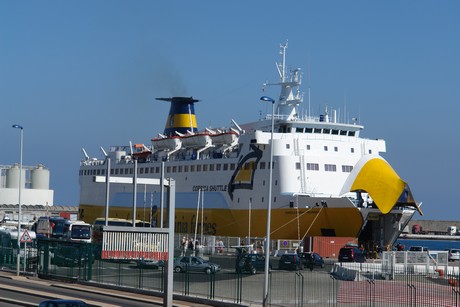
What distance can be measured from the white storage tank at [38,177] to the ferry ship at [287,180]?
69282mm

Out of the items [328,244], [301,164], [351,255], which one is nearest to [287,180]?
[301,164]

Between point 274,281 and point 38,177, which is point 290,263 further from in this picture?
point 38,177

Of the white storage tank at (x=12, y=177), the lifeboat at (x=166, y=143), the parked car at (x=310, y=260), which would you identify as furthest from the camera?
the white storage tank at (x=12, y=177)

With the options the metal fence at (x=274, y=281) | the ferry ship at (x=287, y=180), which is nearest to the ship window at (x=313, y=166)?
the ferry ship at (x=287, y=180)

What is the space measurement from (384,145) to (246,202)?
36.6 feet

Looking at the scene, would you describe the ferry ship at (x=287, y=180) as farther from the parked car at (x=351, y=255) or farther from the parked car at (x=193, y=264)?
the parked car at (x=193, y=264)

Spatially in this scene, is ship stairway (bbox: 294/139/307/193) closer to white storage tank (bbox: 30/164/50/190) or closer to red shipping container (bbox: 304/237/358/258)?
red shipping container (bbox: 304/237/358/258)

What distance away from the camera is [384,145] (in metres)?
67.4

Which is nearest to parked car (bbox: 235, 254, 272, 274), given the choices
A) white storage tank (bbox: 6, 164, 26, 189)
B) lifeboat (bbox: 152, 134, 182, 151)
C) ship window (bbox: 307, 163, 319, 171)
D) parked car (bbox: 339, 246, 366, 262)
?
parked car (bbox: 339, 246, 366, 262)

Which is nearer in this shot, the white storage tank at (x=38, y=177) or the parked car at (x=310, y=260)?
the parked car at (x=310, y=260)

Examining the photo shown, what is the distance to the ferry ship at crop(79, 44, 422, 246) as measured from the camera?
5788 cm

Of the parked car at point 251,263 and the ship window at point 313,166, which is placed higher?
the ship window at point 313,166

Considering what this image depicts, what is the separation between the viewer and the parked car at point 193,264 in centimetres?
3872

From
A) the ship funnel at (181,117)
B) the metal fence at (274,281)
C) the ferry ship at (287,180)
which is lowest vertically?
the metal fence at (274,281)
